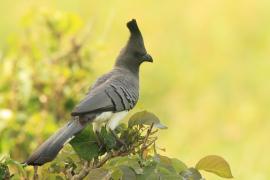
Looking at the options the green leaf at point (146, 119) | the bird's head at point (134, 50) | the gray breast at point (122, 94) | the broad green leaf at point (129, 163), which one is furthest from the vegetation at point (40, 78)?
the broad green leaf at point (129, 163)

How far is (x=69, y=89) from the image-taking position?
6.02 meters

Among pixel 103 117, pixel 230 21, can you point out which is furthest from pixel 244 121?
pixel 103 117

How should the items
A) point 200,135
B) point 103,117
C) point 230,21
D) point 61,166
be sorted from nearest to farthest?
1. point 61,166
2. point 103,117
3. point 200,135
4. point 230,21

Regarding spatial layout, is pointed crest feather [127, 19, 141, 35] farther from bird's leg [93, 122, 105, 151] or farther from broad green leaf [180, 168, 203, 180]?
broad green leaf [180, 168, 203, 180]

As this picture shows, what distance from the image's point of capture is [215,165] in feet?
9.41

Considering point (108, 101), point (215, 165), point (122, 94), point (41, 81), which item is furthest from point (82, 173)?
point (41, 81)

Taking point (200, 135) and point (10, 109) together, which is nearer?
point (10, 109)

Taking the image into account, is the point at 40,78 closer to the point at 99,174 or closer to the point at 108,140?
the point at 108,140

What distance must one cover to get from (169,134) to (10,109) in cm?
362

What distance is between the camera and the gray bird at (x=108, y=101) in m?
2.87

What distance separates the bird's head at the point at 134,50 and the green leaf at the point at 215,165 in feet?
2.36

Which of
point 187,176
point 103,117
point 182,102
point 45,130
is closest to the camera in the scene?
point 187,176

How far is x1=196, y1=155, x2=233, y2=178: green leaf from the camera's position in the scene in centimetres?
286

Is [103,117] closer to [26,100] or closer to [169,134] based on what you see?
[26,100]
